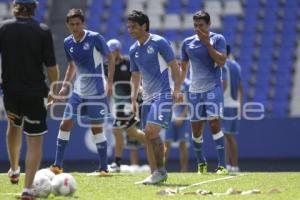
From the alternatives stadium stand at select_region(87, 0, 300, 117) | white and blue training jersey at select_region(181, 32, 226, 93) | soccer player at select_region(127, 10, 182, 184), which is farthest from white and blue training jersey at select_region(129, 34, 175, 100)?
stadium stand at select_region(87, 0, 300, 117)

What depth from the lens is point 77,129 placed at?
20.0m

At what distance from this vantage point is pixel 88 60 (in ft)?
40.5

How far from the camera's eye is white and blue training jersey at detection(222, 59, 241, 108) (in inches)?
641

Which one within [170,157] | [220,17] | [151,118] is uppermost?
[220,17]

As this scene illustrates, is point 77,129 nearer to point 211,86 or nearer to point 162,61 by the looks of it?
point 211,86

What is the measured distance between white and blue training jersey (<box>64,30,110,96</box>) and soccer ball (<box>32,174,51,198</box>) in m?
3.20

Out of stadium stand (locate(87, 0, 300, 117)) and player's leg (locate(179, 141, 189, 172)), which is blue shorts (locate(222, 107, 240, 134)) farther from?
stadium stand (locate(87, 0, 300, 117))

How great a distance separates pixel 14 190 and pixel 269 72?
13.8 m

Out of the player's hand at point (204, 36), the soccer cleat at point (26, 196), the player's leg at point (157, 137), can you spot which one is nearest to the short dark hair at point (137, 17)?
the player's leg at point (157, 137)

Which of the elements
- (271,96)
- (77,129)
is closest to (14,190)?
(77,129)

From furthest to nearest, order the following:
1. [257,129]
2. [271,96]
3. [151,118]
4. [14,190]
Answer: [271,96] → [257,129] → [151,118] → [14,190]

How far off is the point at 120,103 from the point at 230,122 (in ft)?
7.73

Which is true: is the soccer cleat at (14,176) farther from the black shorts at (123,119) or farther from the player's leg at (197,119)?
the black shorts at (123,119)

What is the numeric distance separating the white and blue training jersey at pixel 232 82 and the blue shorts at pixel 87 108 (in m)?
4.36
